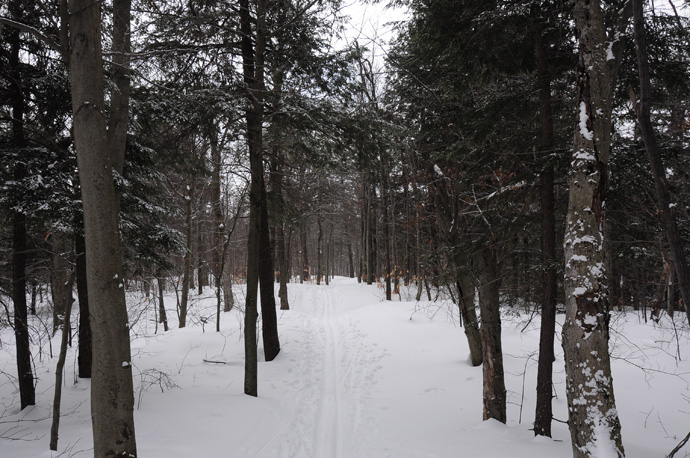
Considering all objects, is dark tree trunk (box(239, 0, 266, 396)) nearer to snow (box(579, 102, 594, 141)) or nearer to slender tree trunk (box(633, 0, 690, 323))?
snow (box(579, 102, 594, 141))

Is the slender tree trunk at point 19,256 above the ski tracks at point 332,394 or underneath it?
above

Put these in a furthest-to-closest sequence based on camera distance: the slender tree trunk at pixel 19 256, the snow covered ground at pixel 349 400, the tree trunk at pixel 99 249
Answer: the slender tree trunk at pixel 19 256 → the snow covered ground at pixel 349 400 → the tree trunk at pixel 99 249

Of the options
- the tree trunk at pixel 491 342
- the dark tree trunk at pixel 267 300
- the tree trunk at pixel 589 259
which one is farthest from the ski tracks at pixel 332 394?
the tree trunk at pixel 589 259

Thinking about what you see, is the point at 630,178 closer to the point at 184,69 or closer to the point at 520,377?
the point at 520,377

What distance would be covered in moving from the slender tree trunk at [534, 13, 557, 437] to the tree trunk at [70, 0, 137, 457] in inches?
203

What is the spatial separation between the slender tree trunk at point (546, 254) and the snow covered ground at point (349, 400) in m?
0.50

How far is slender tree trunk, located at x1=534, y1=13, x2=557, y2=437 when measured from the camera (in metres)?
4.84

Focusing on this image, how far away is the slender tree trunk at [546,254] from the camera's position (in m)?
4.84

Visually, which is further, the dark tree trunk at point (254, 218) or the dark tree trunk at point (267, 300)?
the dark tree trunk at point (267, 300)

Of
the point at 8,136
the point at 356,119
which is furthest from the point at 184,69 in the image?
the point at 356,119

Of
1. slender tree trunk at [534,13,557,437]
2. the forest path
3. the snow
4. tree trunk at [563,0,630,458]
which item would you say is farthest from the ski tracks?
the snow

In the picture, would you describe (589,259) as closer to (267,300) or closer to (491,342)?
(491,342)

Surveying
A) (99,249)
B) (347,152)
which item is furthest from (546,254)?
(99,249)

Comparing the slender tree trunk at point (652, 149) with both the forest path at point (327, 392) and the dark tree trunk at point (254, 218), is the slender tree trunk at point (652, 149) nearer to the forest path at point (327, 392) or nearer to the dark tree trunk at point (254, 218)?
the forest path at point (327, 392)
